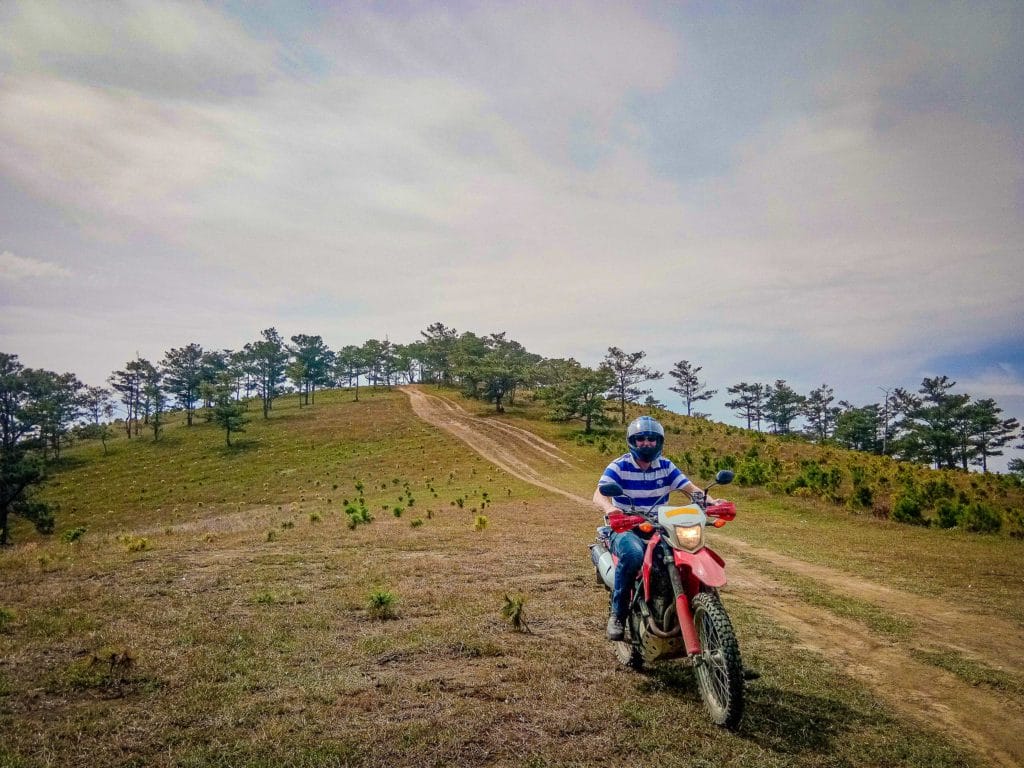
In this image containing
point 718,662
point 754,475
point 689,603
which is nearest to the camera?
point 718,662

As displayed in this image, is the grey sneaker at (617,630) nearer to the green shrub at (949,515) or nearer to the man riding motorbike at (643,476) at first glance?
the man riding motorbike at (643,476)

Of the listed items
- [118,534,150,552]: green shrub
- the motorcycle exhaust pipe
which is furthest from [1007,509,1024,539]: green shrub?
[118,534,150,552]: green shrub

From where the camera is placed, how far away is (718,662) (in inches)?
200

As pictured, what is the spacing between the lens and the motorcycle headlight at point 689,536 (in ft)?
17.5

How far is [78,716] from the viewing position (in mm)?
5375

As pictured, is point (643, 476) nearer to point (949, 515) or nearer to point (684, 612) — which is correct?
point (684, 612)

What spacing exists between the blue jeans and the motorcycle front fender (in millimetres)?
637

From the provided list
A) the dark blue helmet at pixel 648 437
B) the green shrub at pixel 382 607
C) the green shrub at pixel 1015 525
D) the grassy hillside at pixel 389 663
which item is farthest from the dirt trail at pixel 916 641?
the green shrub at pixel 1015 525

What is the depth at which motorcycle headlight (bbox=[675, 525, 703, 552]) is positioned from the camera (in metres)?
5.34

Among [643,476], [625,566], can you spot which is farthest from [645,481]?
[625,566]

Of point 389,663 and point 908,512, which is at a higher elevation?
point 389,663

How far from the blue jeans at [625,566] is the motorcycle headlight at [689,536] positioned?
778mm

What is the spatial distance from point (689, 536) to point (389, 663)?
4.25 m

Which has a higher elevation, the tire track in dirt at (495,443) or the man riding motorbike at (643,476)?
the man riding motorbike at (643,476)
